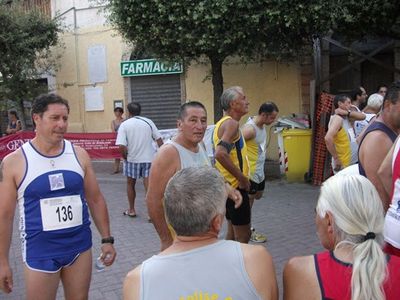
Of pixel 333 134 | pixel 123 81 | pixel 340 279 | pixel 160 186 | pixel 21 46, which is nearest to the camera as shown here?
pixel 340 279

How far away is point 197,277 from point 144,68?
11748 mm

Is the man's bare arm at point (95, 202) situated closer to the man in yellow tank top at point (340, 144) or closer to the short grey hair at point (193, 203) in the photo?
the short grey hair at point (193, 203)

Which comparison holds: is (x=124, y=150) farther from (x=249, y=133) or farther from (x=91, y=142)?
(x=91, y=142)

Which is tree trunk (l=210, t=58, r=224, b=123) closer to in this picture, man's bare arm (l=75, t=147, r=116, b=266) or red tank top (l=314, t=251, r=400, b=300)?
man's bare arm (l=75, t=147, r=116, b=266)

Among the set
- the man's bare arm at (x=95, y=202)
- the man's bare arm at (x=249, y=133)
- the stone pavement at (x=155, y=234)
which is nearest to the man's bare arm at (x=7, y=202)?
the man's bare arm at (x=95, y=202)

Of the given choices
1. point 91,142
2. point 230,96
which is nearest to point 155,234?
point 230,96

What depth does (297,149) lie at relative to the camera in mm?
9586

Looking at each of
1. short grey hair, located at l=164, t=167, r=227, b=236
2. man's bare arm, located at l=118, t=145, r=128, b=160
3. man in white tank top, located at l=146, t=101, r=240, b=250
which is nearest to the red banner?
man's bare arm, located at l=118, t=145, r=128, b=160

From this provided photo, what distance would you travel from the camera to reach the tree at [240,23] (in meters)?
8.23

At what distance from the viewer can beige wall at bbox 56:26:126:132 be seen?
1377 centimetres

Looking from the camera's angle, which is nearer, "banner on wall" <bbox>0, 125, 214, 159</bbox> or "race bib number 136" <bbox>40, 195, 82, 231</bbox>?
"race bib number 136" <bbox>40, 195, 82, 231</bbox>

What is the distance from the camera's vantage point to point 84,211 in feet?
10.4

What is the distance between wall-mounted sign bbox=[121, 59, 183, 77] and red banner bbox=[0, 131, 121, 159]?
8.12 ft

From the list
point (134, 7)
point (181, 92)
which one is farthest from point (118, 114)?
point (134, 7)
